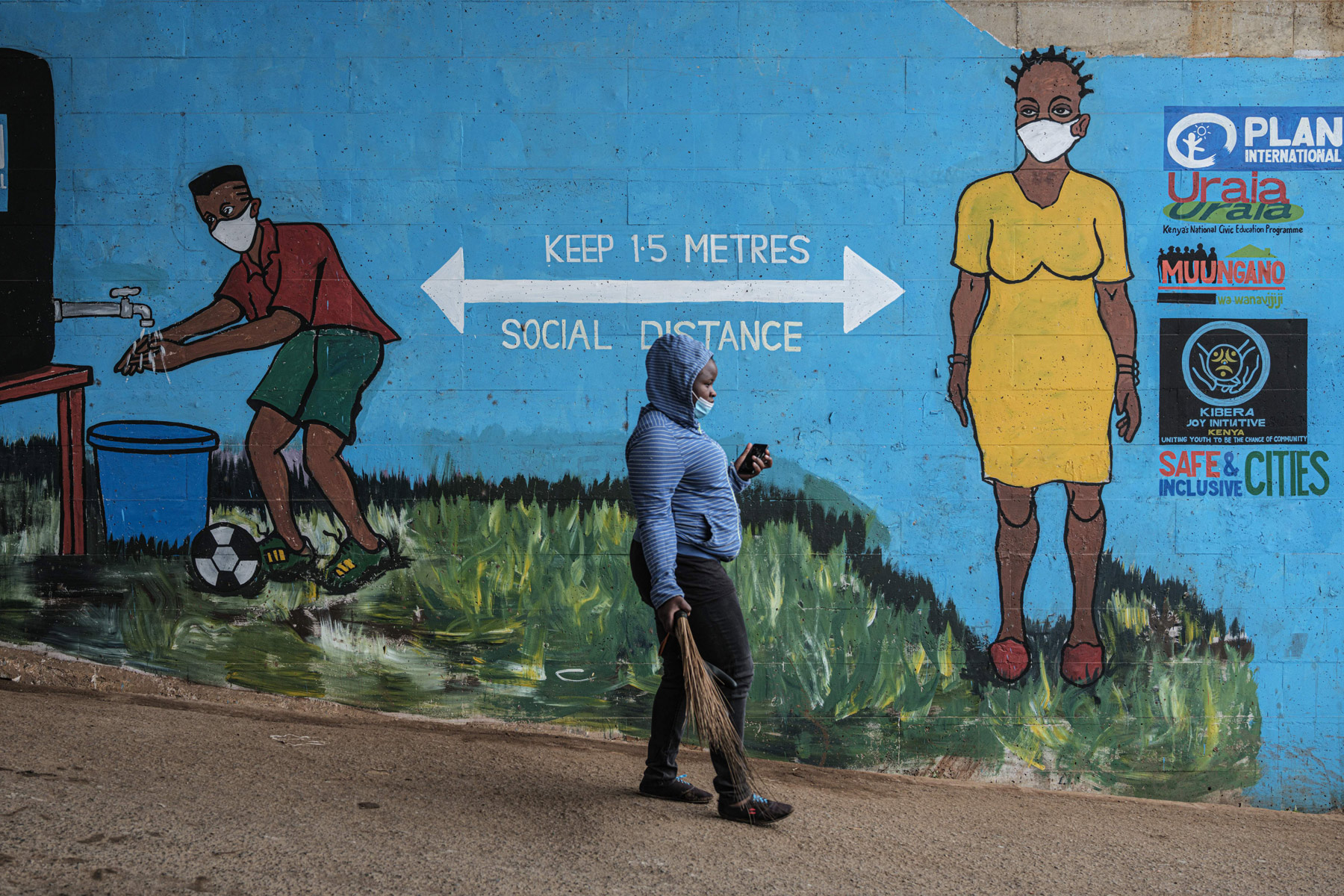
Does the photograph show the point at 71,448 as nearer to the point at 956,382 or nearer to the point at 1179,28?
the point at 956,382

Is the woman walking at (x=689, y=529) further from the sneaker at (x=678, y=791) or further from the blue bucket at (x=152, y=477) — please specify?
the blue bucket at (x=152, y=477)

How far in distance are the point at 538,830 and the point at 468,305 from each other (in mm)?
2643

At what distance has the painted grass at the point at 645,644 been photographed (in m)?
4.70

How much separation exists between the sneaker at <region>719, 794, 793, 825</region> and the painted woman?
1.86 m

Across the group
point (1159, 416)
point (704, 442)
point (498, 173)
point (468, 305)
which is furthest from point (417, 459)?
point (1159, 416)

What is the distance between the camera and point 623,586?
4727 millimetres

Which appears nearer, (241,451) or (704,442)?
(704,442)

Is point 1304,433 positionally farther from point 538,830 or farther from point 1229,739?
point 538,830

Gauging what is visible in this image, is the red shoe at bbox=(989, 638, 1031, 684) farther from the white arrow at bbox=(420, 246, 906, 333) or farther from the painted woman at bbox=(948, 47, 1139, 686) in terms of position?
the white arrow at bbox=(420, 246, 906, 333)

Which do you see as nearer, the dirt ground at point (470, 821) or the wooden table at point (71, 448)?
the dirt ground at point (470, 821)

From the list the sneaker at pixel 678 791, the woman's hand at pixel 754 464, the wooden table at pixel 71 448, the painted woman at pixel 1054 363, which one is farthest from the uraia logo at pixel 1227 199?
the wooden table at pixel 71 448

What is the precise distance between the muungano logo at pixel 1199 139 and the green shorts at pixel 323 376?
14.1ft

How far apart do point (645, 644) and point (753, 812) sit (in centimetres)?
142

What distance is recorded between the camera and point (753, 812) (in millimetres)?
3404
